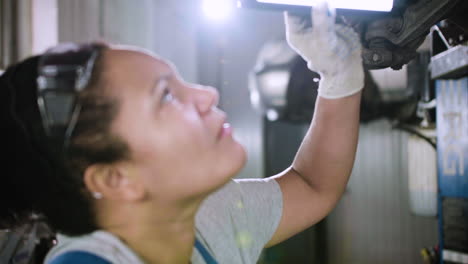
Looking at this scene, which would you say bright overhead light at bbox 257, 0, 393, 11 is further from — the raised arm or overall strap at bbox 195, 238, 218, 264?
overall strap at bbox 195, 238, 218, 264

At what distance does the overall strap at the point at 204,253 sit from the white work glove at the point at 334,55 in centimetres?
49

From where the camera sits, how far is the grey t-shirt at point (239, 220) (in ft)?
2.97

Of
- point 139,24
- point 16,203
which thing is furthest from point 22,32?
point 16,203

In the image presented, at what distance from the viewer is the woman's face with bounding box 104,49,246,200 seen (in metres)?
0.66

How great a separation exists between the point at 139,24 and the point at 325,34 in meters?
3.08

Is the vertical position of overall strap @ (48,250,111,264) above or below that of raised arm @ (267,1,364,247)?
below

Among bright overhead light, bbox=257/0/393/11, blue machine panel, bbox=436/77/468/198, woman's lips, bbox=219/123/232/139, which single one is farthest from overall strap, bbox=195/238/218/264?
blue machine panel, bbox=436/77/468/198

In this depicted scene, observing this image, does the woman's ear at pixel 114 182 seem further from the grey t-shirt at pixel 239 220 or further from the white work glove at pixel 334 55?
the white work glove at pixel 334 55

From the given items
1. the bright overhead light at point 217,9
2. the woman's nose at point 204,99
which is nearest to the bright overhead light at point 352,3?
the woman's nose at point 204,99

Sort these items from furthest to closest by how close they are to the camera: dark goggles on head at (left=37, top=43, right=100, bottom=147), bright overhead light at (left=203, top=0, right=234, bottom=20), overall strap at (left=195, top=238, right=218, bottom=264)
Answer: bright overhead light at (left=203, top=0, right=234, bottom=20) → overall strap at (left=195, top=238, right=218, bottom=264) → dark goggles on head at (left=37, top=43, right=100, bottom=147)

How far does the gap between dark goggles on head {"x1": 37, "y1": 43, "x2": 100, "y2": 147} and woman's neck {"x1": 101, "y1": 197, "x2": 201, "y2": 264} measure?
0.22 meters

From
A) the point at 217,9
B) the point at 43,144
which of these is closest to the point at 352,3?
the point at 43,144

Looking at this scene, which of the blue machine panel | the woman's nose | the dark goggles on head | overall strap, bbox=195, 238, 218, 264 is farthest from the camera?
the blue machine panel

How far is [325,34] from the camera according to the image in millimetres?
764
